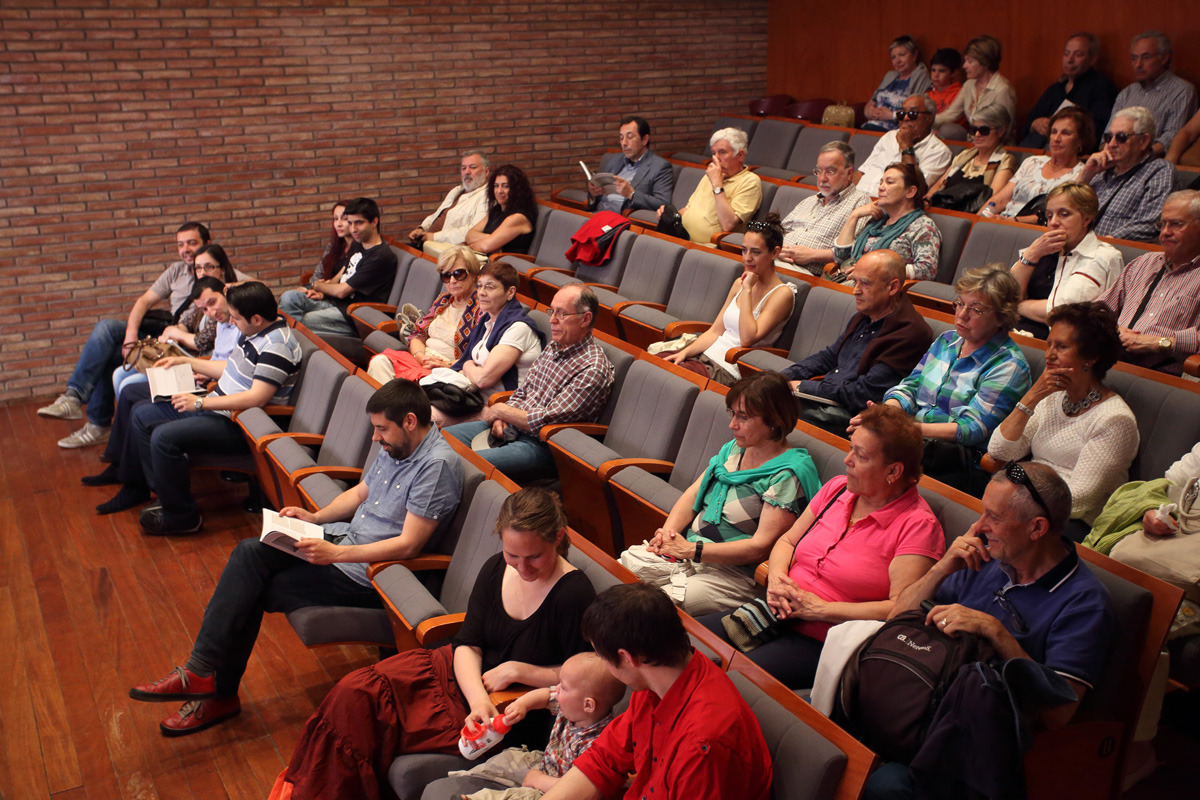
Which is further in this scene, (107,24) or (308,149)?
(308,149)

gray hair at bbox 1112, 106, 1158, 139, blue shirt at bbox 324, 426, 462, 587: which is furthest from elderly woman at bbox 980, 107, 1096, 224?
blue shirt at bbox 324, 426, 462, 587

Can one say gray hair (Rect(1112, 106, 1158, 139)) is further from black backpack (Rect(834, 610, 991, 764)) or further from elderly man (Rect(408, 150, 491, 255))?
elderly man (Rect(408, 150, 491, 255))

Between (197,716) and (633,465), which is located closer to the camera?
(197,716)

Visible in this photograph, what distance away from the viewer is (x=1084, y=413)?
274 centimetres

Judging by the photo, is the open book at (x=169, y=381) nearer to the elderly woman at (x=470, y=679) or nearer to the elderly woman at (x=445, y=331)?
the elderly woman at (x=445, y=331)

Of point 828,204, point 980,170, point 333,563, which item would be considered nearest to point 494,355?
point 333,563

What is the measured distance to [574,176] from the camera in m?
7.84

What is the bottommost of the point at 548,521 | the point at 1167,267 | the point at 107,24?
the point at 548,521

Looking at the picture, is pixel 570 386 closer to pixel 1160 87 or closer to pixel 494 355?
pixel 494 355

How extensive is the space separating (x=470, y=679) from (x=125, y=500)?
2930mm

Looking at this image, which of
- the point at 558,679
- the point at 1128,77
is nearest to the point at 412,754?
the point at 558,679

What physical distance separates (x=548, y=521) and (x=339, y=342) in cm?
314

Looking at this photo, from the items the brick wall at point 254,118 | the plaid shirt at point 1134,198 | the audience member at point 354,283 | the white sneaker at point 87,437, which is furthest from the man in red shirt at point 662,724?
the brick wall at point 254,118

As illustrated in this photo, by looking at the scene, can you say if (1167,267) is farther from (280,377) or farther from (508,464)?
(280,377)
